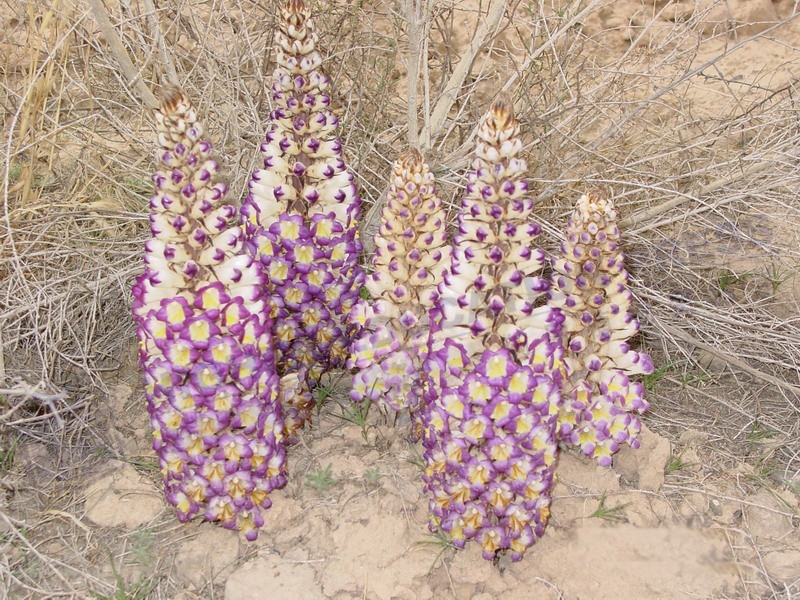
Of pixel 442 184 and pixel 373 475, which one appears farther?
pixel 442 184

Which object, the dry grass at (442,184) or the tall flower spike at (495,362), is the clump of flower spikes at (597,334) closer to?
the tall flower spike at (495,362)

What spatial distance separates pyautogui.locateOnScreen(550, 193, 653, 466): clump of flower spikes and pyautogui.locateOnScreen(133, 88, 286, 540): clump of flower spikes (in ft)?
3.49

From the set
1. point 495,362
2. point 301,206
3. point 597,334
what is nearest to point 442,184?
point 301,206

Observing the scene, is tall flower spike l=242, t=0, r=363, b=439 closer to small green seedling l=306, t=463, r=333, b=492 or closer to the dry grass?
small green seedling l=306, t=463, r=333, b=492

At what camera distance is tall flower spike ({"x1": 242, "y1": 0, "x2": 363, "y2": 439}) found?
110 inches

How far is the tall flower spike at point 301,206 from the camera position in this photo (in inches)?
110

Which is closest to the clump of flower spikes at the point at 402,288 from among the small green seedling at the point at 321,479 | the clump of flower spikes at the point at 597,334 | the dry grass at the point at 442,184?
the small green seedling at the point at 321,479

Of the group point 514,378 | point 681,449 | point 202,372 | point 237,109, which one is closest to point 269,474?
point 202,372

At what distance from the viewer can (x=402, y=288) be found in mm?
2695

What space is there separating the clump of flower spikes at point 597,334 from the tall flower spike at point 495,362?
0.85ft

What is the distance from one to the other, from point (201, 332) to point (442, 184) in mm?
1960

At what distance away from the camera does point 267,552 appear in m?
2.80

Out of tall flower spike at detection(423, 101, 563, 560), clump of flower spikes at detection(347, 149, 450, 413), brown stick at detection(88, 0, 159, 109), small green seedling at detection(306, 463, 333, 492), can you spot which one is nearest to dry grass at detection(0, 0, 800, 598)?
brown stick at detection(88, 0, 159, 109)

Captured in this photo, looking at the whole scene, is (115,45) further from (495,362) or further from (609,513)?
(609,513)
